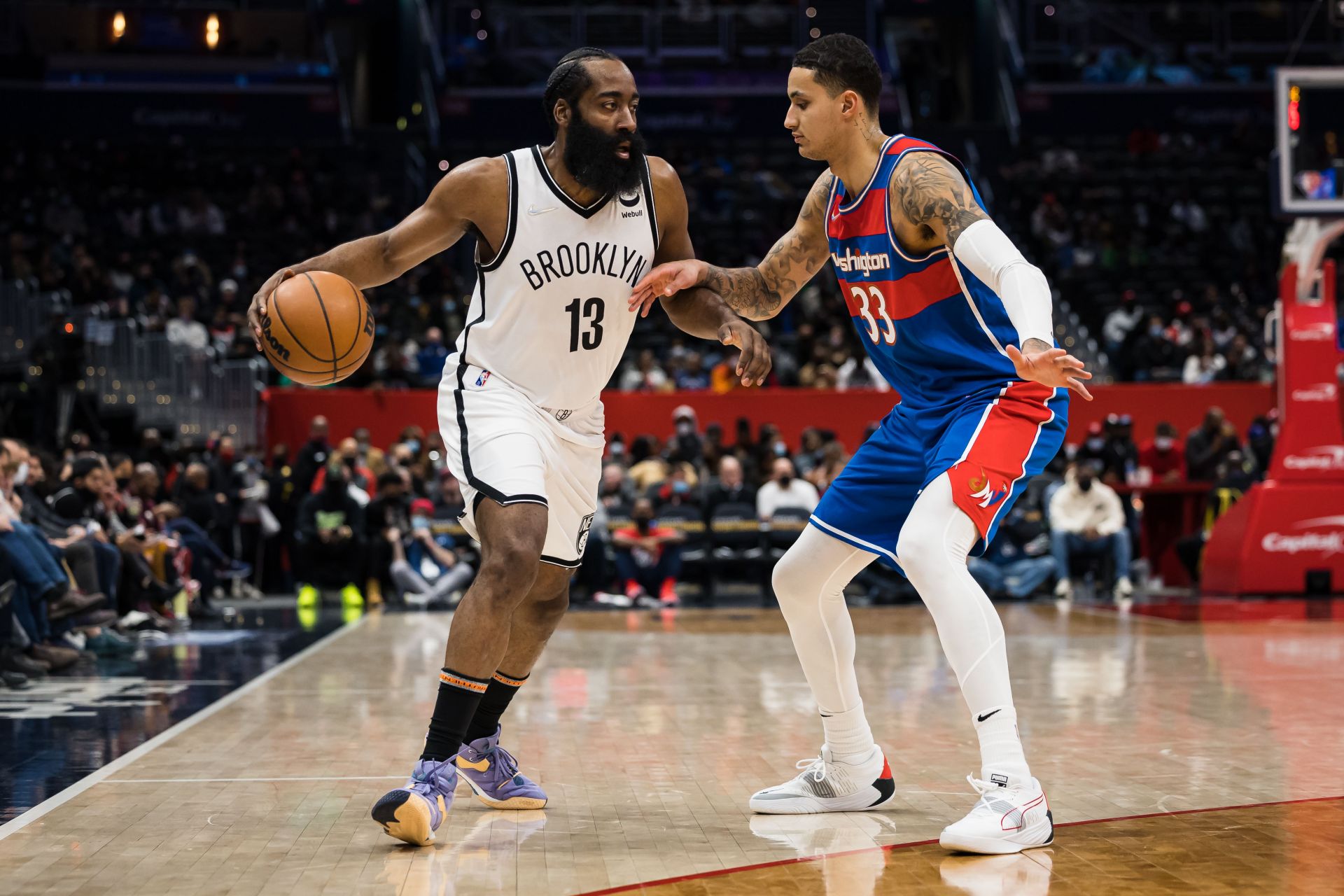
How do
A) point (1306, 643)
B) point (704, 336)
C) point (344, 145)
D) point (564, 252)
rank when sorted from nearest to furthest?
point (564, 252), point (704, 336), point (1306, 643), point (344, 145)

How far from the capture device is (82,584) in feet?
28.8

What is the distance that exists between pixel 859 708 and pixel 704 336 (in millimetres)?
1220

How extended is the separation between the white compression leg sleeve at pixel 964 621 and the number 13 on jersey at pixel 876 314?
0.53 m

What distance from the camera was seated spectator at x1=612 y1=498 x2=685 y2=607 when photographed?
1312cm

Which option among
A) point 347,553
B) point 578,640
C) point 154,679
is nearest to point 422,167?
point 347,553

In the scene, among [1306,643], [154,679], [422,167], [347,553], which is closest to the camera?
[154,679]

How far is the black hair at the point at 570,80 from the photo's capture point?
14.1 feet

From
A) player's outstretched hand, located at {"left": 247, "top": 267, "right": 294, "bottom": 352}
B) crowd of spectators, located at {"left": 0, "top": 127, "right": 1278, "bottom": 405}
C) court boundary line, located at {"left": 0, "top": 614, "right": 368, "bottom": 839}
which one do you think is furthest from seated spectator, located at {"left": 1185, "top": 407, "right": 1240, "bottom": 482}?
player's outstretched hand, located at {"left": 247, "top": 267, "right": 294, "bottom": 352}

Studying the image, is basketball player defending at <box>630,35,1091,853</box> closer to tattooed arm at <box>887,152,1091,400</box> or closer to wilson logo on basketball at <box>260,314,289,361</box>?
tattooed arm at <box>887,152,1091,400</box>

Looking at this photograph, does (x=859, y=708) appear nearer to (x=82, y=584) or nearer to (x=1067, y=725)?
(x=1067, y=725)

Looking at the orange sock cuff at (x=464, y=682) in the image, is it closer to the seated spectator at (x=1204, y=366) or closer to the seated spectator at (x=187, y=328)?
the seated spectator at (x=187, y=328)

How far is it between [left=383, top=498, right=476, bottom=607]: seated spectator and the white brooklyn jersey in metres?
8.75

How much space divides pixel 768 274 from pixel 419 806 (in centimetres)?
190

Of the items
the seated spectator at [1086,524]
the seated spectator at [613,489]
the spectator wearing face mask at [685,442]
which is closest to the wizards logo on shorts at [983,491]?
the seated spectator at [613,489]
